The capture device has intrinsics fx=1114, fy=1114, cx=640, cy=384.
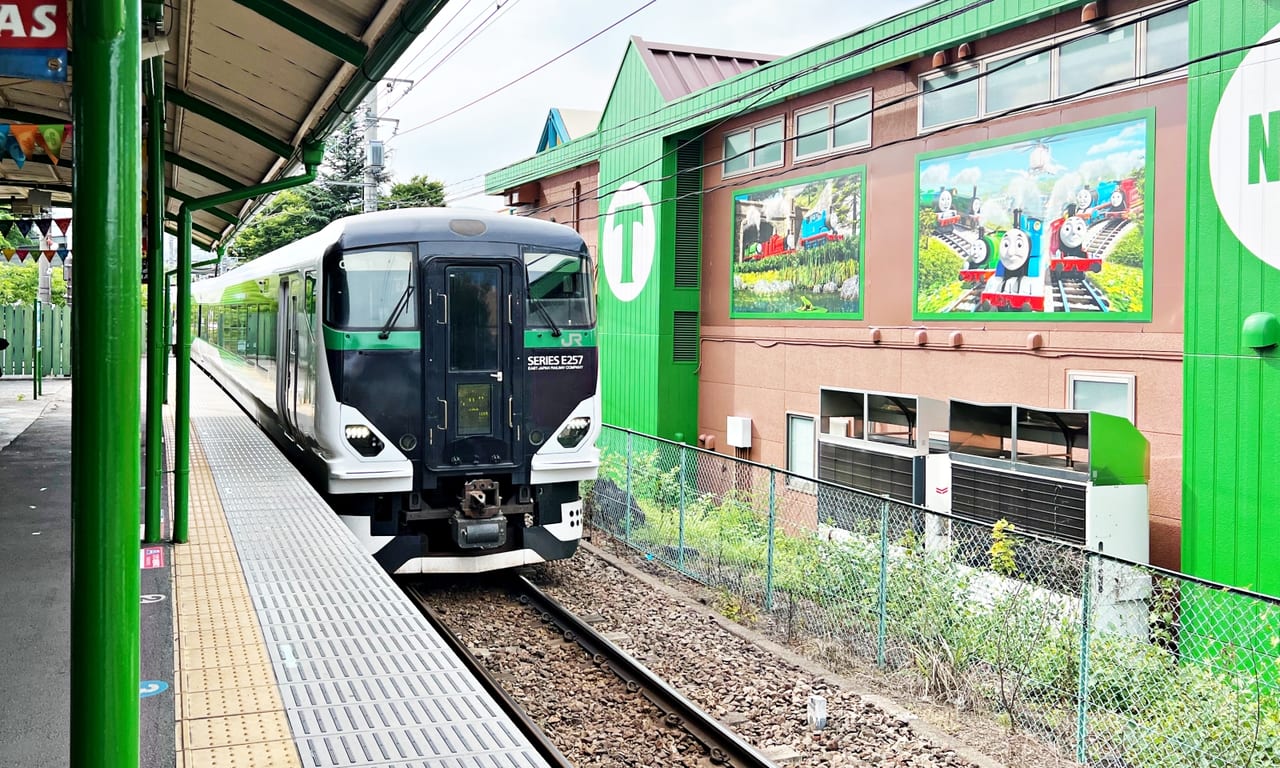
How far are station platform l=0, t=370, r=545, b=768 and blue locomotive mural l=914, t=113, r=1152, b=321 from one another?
7859mm

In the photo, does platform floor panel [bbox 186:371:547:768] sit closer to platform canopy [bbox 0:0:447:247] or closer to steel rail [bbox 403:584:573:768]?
steel rail [bbox 403:584:573:768]

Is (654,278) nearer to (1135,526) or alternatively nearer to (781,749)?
(1135,526)

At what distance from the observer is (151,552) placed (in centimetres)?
693

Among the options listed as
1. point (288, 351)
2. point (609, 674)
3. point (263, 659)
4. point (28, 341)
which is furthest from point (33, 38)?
point (28, 341)

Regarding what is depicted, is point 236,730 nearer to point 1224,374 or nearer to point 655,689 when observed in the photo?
point 655,689

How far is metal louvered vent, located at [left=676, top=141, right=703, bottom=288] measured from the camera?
1892 cm

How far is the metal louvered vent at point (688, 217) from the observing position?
18922 mm

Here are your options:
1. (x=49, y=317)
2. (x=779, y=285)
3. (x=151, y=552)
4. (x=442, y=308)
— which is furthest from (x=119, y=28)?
(x=49, y=317)

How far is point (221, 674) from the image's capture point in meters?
4.67

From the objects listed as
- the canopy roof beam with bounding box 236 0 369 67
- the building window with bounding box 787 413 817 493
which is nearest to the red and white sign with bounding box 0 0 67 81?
the canopy roof beam with bounding box 236 0 369 67

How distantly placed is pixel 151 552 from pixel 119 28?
5621 mm

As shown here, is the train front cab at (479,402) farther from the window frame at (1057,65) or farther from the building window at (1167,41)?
the building window at (1167,41)

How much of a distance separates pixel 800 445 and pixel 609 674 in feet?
28.5

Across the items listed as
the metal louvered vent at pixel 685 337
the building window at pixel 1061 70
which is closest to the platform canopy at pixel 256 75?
the building window at pixel 1061 70
